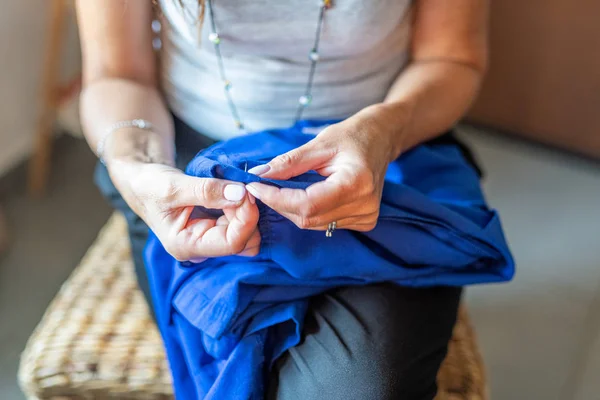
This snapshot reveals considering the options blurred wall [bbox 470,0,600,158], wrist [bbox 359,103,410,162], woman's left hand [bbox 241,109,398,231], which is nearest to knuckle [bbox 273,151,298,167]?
woman's left hand [bbox 241,109,398,231]

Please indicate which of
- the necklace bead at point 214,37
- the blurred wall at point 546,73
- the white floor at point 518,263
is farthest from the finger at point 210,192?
the blurred wall at point 546,73

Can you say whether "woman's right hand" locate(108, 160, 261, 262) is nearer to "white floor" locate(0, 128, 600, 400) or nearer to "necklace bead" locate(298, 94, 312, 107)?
"necklace bead" locate(298, 94, 312, 107)

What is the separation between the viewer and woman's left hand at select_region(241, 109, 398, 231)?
50cm

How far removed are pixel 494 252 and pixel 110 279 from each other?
0.51 m

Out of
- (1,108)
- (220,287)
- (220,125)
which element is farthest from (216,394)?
(1,108)

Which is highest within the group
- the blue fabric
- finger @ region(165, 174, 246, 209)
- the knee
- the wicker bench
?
finger @ region(165, 174, 246, 209)

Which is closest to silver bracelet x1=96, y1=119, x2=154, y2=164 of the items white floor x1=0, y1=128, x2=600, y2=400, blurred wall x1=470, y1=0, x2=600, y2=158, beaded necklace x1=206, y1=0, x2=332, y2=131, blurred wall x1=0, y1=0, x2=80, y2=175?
beaded necklace x1=206, y1=0, x2=332, y2=131

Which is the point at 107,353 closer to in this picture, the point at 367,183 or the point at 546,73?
the point at 367,183

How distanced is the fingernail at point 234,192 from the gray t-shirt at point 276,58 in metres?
0.23

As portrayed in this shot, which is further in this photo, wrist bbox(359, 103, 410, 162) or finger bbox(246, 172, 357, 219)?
→ wrist bbox(359, 103, 410, 162)

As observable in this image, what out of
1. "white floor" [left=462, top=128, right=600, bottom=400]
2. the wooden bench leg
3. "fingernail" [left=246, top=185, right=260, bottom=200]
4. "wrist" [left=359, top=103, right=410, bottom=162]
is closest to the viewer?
"fingernail" [left=246, top=185, right=260, bottom=200]

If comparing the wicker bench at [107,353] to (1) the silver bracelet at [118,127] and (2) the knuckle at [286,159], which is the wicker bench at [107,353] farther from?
(2) the knuckle at [286,159]

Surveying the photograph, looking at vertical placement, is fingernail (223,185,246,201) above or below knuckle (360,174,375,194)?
above

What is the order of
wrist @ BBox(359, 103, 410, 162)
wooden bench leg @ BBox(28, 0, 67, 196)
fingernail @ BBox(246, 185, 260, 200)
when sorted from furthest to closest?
1. wooden bench leg @ BBox(28, 0, 67, 196)
2. wrist @ BBox(359, 103, 410, 162)
3. fingernail @ BBox(246, 185, 260, 200)
